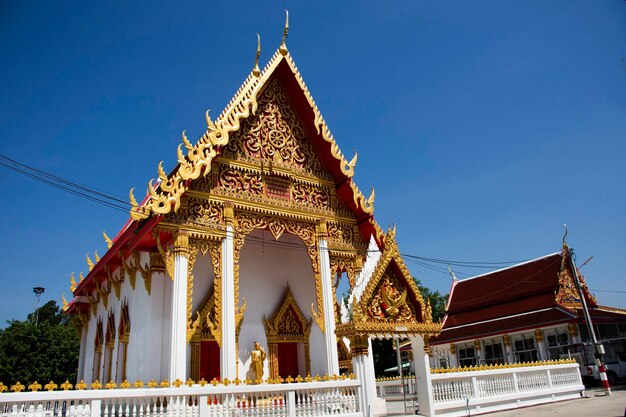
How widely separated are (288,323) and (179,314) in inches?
136

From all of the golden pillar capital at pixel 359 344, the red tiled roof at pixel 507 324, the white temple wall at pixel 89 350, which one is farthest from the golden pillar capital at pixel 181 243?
the red tiled roof at pixel 507 324

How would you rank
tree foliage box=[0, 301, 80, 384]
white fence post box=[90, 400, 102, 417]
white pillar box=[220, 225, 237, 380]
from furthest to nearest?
tree foliage box=[0, 301, 80, 384], white pillar box=[220, 225, 237, 380], white fence post box=[90, 400, 102, 417]

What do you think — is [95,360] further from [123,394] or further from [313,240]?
[123,394]

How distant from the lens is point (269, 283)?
449 inches

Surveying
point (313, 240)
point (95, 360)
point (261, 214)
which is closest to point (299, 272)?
point (313, 240)

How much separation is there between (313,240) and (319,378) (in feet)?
11.2

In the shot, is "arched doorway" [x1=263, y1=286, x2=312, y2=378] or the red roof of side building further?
the red roof of side building

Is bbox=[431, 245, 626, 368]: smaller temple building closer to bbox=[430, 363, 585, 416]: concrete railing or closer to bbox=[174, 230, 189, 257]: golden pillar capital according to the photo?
bbox=[430, 363, 585, 416]: concrete railing

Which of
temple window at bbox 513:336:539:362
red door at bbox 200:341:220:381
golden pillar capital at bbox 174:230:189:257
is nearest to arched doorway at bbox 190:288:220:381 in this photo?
red door at bbox 200:341:220:381

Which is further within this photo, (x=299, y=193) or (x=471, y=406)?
(x=299, y=193)

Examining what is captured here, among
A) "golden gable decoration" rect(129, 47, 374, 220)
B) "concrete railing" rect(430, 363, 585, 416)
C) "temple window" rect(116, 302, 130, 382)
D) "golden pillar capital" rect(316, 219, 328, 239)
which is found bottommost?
"concrete railing" rect(430, 363, 585, 416)

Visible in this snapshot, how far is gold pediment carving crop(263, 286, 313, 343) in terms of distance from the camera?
10.8 metres

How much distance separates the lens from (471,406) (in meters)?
9.10

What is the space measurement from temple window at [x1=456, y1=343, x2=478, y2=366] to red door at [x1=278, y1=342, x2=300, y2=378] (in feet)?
35.4
